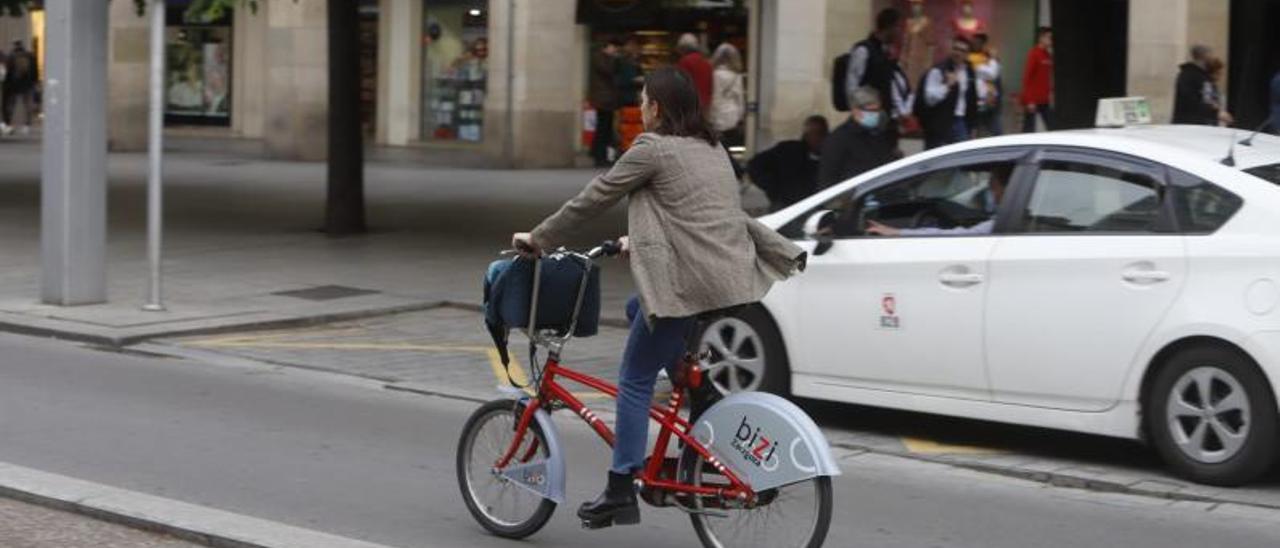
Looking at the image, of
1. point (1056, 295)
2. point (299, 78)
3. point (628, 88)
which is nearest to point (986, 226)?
point (1056, 295)

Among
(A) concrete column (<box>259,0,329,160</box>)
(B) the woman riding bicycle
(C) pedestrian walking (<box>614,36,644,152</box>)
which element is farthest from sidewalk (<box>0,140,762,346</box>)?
(B) the woman riding bicycle

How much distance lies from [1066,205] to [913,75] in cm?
1688

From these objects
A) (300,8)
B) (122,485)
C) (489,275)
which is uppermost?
(300,8)

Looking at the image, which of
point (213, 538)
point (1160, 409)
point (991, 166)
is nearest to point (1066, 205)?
point (991, 166)

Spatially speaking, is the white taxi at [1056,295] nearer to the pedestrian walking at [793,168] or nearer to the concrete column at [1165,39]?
the pedestrian walking at [793,168]

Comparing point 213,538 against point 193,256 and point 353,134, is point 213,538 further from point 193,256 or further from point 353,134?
point 353,134

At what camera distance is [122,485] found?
798 cm

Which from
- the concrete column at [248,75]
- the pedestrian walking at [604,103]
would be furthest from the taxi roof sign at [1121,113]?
the concrete column at [248,75]

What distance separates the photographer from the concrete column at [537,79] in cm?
2862

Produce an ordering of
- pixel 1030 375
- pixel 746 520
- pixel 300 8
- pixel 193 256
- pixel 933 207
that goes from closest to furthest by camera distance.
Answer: pixel 746 520
pixel 1030 375
pixel 933 207
pixel 193 256
pixel 300 8

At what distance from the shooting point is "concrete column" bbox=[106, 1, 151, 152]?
3316cm

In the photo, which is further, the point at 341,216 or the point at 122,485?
the point at 341,216

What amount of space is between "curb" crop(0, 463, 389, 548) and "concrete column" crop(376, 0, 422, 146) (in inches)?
937

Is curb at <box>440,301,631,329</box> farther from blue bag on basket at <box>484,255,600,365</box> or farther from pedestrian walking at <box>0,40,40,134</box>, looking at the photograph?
pedestrian walking at <box>0,40,40,134</box>
